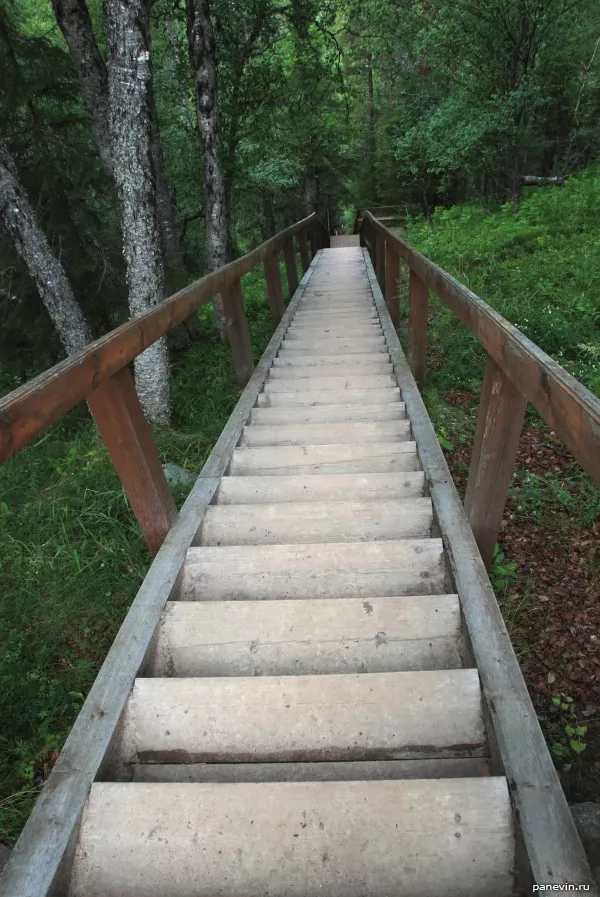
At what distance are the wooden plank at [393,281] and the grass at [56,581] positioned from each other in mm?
2793

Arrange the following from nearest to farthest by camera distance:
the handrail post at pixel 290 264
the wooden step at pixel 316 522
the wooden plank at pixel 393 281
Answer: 1. the wooden step at pixel 316 522
2. the wooden plank at pixel 393 281
3. the handrail post at pixel 290 264

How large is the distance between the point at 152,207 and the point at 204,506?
115 inches

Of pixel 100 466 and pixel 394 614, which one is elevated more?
pixel 394 614

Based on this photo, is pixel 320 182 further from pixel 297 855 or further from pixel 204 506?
pixel 297 855

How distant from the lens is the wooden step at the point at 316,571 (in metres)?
2.18

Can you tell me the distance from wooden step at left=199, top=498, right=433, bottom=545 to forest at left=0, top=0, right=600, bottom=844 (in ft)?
2.39

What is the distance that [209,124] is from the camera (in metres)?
6.68

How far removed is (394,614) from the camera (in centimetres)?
192

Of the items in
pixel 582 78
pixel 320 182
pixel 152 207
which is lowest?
pixel 320 182

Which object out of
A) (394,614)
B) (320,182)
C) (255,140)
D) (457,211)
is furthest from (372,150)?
(394,614)

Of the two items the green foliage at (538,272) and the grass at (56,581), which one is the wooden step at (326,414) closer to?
the grass at (56,581)

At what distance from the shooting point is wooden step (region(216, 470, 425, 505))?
280 cm

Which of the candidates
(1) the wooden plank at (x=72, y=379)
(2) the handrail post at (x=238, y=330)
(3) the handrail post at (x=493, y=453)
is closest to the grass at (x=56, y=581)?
(2) the handrail post at (x=238, y=330)

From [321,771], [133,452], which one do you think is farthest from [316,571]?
[133,452]
